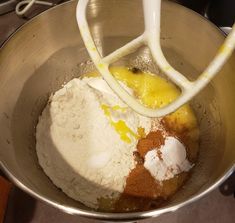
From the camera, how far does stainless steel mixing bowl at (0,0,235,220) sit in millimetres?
798

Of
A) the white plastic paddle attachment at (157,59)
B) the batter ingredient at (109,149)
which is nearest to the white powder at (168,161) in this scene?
the batter ingredient at (109,149)

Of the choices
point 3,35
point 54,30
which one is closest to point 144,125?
point 54,30

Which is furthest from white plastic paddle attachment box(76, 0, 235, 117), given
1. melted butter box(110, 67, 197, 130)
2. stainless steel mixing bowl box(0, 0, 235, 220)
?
melted butter box(110, 67, 197, 130)

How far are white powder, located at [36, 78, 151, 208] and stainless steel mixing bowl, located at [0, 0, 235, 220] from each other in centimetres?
3

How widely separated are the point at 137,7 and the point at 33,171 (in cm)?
48

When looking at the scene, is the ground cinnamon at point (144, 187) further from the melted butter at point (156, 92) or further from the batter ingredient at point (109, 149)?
the melted butter at point (156, 92)

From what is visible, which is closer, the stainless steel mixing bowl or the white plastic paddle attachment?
the white plastic paddle attachment

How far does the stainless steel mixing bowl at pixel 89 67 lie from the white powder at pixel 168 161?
4 centimetres

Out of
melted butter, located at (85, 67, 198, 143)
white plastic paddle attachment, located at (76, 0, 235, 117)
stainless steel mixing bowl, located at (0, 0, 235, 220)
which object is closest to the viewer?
white plastic paddle attachment, located at (76, 0, 235, 117)

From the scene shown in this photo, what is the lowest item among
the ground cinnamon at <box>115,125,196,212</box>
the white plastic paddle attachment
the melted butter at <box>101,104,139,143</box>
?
the ground cinnamon at <box>115,125,196,212</box>

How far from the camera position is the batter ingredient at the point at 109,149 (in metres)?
0.84

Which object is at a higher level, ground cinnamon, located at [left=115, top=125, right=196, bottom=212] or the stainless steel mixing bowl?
the stainless steel mixing bowl

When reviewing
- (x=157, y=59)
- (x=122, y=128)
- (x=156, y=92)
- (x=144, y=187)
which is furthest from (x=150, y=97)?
(x=157, y=59)

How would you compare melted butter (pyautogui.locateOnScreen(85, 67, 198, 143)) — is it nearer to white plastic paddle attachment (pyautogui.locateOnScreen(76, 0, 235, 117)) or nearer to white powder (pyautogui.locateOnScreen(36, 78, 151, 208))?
white powder (pyautogui.locateOnScreen(36, 78, 151, 208))
